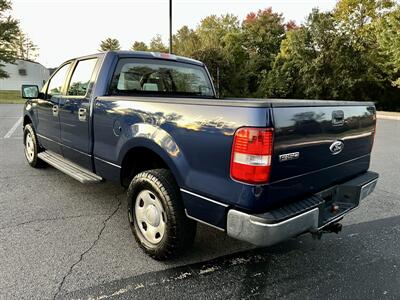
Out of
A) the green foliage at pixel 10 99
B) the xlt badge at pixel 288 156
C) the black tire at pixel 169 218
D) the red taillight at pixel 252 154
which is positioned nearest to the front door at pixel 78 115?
the black tire at pixel 169 218

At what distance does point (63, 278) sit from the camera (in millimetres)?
2914

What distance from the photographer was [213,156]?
2625 millimetres

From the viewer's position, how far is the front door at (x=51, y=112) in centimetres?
490

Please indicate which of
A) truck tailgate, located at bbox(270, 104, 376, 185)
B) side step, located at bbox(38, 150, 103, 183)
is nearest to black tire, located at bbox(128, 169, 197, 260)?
truck tailgate, located at bbox(270, 104, 376, 185)

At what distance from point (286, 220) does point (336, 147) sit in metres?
0.92

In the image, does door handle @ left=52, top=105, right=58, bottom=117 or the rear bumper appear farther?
door handle @ left=52, top=105, right=58, bottom=117

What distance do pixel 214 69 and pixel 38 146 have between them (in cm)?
2150

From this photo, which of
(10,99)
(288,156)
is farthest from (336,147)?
(10,99)

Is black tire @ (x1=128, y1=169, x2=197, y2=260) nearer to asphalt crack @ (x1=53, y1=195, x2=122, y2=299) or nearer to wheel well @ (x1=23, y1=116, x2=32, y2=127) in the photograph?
asphalt crack @ (x1=53, y1=195, x2=122, y2=299)

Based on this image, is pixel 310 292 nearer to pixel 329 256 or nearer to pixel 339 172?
pixel 329 256

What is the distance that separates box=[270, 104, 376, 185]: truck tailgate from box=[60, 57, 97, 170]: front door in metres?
2.37

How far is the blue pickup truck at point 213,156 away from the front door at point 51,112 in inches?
18.6

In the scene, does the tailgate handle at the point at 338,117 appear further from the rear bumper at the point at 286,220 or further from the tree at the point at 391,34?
the tree at the point at 391,34

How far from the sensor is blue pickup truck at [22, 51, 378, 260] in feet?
8.17
